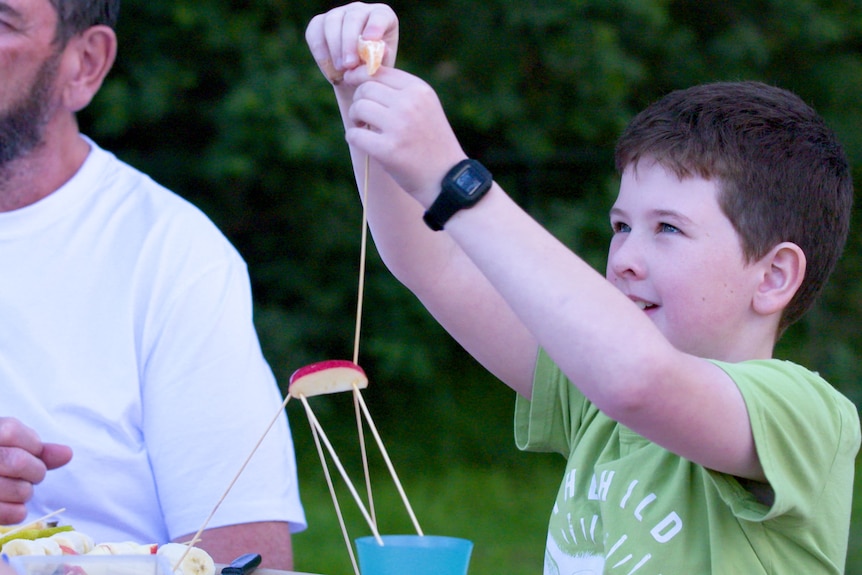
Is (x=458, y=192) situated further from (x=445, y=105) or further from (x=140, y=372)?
(x=445, y=105)

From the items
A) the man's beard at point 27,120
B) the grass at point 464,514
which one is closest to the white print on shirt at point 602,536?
the man's beard at point 27,120

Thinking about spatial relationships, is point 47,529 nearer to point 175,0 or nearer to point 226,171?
point 226,171

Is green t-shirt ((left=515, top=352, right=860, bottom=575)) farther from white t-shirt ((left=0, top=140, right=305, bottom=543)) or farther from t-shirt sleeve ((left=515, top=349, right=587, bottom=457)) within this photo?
white t-shirt ((left=0, top=140, right=305, bottom=543))

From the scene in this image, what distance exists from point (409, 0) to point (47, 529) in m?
2.97

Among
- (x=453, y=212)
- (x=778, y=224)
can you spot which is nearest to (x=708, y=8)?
(x=778, y=224)

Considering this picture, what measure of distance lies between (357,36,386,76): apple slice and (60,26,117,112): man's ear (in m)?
1.01

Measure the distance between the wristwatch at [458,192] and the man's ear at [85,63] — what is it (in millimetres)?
1228

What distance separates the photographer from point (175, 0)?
3627 mm

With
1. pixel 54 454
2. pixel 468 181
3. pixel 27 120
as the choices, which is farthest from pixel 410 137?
pixel 27 120

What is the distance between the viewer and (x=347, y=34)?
1351 millimetres

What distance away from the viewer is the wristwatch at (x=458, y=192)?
3.73 feet

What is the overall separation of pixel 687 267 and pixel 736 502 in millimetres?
278

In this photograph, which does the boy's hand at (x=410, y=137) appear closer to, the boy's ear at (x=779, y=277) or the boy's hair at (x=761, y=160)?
the boy's hair at (x=761, y=160)

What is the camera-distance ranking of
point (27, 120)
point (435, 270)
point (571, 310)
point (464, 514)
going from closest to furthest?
point (571, 310)
point (435, 270)
point (27, 120)
point (464, 514)
